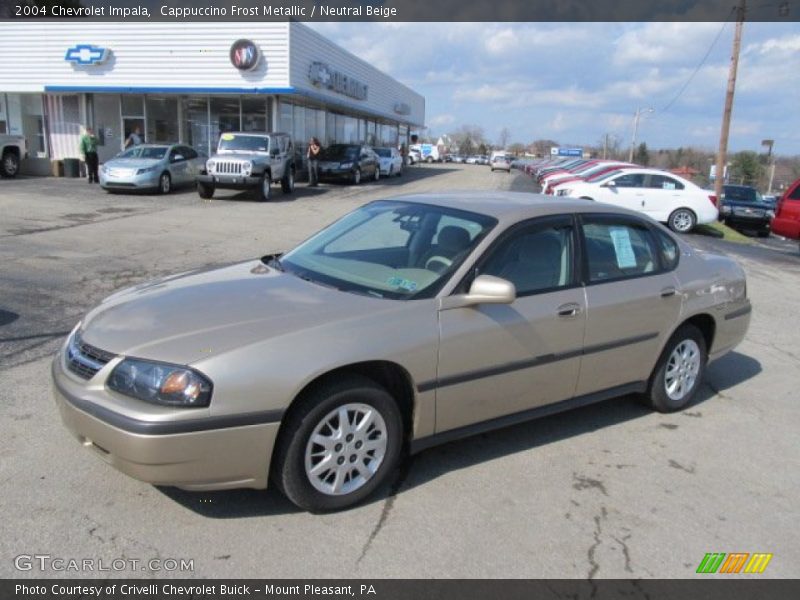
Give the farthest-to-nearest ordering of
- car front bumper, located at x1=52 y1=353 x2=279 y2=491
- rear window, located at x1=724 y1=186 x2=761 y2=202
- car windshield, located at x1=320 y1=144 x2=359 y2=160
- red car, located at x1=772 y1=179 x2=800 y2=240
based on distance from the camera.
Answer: car windshield, located at x1=320 y1=144 x2=359 y2=160 < rear window, located at x1=724 y1=186 x2=761 y2=202 < red car, located at x1=772 y1=179 x2=800 y2=240 < car front bumper, located at x1=52 y1=353 x2=279 y2=491

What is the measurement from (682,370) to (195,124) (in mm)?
26954

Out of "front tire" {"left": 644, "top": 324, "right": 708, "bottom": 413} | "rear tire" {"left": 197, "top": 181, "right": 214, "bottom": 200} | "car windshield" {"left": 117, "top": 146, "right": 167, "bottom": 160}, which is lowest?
"front tire" {"left": 644, "top": 324, "right": 708, "bottom": 413}

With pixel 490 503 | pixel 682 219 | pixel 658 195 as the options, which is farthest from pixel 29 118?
pixel 490 503

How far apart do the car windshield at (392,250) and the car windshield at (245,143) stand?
16063 mm

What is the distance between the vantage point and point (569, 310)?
13.7 feet

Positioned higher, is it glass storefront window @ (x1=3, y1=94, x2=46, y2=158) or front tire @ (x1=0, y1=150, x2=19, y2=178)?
glass storefront window @ (x1=3, y1=94, x2=46, y2=158)

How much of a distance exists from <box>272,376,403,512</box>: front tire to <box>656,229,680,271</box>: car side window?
255cm

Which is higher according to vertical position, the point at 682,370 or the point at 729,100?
the point at 729,100

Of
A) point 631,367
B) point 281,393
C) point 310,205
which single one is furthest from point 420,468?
point 310,205

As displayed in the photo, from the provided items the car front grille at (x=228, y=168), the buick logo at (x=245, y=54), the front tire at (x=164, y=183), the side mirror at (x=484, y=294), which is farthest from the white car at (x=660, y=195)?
the side mirror at (x=484, y=294)

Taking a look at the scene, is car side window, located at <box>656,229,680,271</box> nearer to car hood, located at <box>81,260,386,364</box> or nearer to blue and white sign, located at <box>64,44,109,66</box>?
car hood, located at <box>81,260,386,364</box>

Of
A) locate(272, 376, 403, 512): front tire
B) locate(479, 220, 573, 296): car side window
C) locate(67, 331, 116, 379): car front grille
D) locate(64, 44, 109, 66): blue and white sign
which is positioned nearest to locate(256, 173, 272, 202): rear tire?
locate(64, 44, 109, 66): blue and white sign

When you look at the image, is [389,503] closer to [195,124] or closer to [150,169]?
[150,169]

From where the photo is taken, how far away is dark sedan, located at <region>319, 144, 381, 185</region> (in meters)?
27.4
